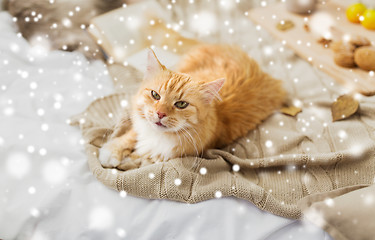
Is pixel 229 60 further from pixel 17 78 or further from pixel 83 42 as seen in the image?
pixel 17 78

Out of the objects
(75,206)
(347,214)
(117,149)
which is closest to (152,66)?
(117,149)

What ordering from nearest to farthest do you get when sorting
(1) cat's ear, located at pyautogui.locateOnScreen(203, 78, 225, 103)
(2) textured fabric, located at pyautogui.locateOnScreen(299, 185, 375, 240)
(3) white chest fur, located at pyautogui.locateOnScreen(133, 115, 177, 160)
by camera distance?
1. (2) textured fabric, located at pyautogui.locateOnScreen(299, 185, 375, 240)
2. (1) cat's ear, located at pyautogui.locateOnScreen(203, 78, 225, 103)
3. (3) white chest fur, located at pyautogui.locateOnScreen(133, 115, 177, 160)

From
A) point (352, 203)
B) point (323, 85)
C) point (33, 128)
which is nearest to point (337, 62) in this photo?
point (323, 85)

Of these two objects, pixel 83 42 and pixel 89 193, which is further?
pixel 83 42

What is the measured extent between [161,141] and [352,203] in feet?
1.94

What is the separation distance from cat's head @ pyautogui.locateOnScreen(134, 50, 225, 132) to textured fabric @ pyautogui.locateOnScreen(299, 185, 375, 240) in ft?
1.44

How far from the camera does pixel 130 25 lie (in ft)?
4.61

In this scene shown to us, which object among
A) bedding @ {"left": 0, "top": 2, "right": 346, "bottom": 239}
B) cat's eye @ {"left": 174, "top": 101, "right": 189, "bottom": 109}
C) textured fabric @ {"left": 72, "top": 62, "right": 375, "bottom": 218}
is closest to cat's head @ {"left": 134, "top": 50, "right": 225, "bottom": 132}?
cat's eye @ {"left": 174, "top": 101, "right": 189, "bottom": 109}

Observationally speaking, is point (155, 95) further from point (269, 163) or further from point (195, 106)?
point (269, 163)

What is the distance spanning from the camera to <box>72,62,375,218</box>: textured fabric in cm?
89

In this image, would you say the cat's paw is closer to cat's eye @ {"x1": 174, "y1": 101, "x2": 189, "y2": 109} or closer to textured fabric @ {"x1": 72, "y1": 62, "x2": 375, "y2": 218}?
textured fabric @ {"x1": 72, "y1": 62, "x2": 375, "y2": 218}

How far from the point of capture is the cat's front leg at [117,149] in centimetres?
99

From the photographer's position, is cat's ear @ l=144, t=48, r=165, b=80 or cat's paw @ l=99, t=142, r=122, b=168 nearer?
cat's ear @ l=144, t=48, r=165, b=80

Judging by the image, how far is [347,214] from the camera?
76cm
